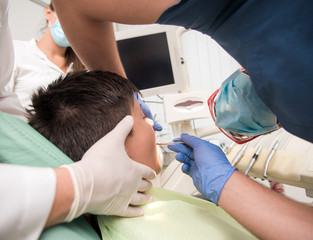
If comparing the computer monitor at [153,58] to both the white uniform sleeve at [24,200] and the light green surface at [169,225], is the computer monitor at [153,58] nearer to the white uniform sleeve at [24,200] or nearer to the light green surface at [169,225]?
the light green surface at [169,225]

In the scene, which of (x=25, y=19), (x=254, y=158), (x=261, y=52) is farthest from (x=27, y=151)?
(x=25, y=19)

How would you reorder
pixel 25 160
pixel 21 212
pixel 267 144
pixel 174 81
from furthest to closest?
pixel 174 81 < pixel 267 144 < pixel 25 160 < pixel 21 212

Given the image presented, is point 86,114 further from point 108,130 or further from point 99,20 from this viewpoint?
point 99,20

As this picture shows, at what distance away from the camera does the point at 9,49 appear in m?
0.73

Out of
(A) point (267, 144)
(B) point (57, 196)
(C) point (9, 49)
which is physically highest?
(C) point (9, 49)

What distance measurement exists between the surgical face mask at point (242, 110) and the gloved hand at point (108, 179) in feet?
1.16

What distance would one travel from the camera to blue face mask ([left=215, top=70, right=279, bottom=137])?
0.72 metres

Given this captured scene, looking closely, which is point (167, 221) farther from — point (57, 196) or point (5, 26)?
point (5, 26)

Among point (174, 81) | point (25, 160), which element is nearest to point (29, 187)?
point (25, 160)

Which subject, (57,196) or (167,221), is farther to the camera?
(167,221)

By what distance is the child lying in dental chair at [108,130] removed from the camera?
2.00 feet

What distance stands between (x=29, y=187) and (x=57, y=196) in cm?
4

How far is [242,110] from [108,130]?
466 mm

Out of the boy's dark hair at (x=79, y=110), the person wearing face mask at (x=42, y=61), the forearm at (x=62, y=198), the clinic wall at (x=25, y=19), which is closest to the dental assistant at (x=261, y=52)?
the boy's dark hair at (x=79, y=110)
